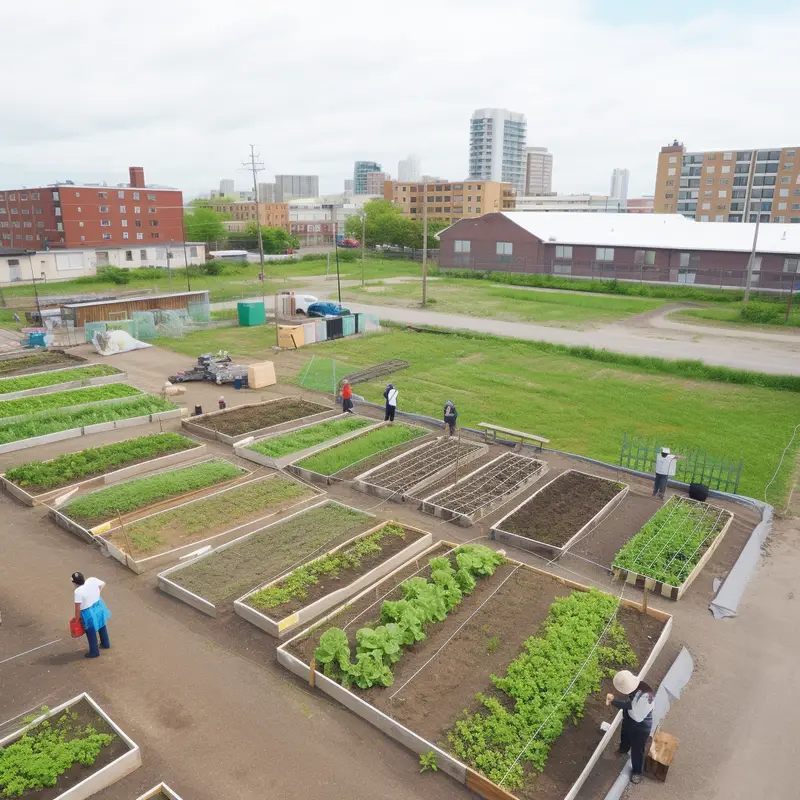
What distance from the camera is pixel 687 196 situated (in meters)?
106

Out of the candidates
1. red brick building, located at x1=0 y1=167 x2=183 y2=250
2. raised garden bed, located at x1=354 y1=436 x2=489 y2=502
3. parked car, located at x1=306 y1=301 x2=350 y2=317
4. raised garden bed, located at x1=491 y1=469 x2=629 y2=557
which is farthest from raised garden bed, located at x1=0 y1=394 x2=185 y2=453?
red brick building, located at x1=0 y1=167 x2=183 y2=250

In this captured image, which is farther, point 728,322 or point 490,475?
point 728,322

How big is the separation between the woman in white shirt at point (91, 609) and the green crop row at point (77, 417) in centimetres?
1088

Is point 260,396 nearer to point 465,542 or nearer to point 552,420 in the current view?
point 552,420

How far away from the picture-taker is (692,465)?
17.3 metres

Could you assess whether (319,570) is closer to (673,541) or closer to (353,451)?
(353,451)

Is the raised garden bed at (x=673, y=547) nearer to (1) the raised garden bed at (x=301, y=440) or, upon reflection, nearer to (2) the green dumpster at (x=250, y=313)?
(1) the raised garden bed at (x=301, y=440)

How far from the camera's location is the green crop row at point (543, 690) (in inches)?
324

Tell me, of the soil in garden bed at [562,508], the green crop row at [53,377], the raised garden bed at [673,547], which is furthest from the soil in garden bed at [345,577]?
the green crop row at [53,377]

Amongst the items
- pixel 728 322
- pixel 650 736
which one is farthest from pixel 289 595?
pixel 728 322

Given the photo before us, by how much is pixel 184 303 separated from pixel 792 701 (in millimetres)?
34539

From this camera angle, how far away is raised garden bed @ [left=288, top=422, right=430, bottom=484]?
1683 cm

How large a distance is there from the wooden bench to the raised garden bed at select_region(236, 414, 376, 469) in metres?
3.51

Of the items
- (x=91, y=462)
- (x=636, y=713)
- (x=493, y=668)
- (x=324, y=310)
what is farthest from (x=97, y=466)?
(x=324, y=310)
